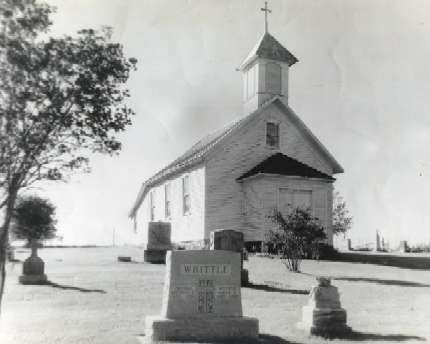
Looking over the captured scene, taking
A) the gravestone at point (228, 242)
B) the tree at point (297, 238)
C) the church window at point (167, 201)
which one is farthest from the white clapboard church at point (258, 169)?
the gravestone at point (228, 242)

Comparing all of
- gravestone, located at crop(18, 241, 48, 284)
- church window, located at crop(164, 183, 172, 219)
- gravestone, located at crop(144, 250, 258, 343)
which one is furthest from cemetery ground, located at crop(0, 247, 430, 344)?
church window, located at crop(164, 183, 172, 219)

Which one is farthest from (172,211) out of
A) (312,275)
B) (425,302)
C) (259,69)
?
(425,302)

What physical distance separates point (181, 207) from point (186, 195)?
0.71m

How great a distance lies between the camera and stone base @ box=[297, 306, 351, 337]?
911 cm

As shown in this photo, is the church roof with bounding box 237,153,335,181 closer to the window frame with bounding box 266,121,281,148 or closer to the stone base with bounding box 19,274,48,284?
the window frame with bounding box 266,121,281,148

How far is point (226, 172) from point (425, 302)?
1477 cm

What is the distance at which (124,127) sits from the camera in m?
7.73

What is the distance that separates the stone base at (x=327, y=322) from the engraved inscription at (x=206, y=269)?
157 cm

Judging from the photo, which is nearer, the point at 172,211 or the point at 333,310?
the point at 333,310

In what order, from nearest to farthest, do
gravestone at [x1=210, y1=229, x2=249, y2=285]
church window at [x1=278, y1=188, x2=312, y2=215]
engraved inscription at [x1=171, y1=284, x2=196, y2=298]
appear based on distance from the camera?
engraved inscription at [x1=171, y1=284, x2=196, y2=298], gravestone at [x1=210, y1=229, x2=249, y2=285], church window at [x1=278, y1=188, x2=312, y2=215]

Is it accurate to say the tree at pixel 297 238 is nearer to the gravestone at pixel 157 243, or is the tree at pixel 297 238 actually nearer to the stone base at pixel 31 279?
the gravestone at pixel 157 243

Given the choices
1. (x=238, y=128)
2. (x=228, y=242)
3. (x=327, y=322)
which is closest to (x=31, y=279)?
(x=228, y=242)

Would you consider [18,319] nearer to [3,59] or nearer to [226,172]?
[3,59]

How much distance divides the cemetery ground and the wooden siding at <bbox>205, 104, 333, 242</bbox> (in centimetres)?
700
